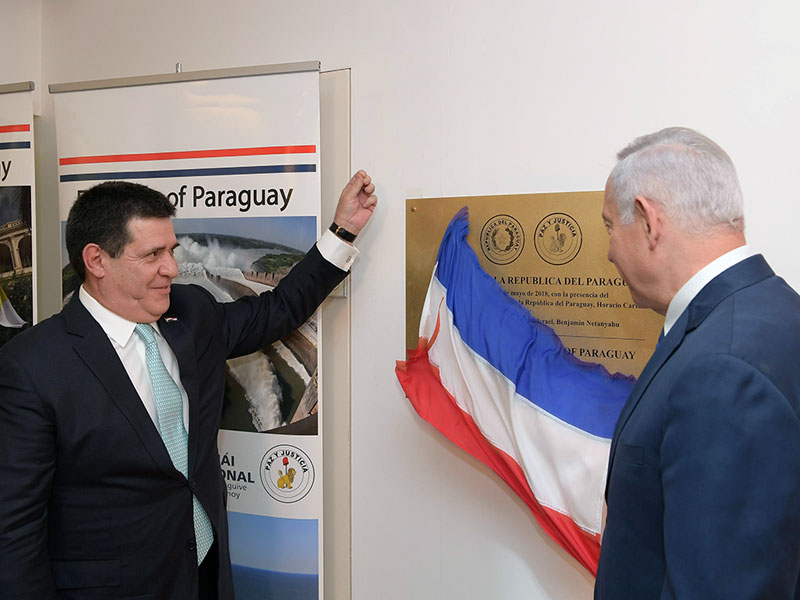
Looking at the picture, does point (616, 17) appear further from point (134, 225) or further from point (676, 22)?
point (134, 225)

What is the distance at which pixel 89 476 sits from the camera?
5.48ft

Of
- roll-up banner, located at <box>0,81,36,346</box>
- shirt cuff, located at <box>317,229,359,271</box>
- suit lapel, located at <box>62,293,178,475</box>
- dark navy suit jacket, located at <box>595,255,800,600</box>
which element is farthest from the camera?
roll-up banner, located at <box>0,81,36,346</box>

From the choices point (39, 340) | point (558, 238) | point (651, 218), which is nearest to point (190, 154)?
point (39, 340)

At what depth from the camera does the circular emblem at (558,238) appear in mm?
1936

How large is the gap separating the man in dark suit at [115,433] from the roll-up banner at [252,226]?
27 centimetres

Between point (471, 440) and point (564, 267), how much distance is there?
541mm

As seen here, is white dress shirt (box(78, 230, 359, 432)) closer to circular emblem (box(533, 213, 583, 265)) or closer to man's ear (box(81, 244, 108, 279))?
man's ear (box(81, 244, 108, 279))

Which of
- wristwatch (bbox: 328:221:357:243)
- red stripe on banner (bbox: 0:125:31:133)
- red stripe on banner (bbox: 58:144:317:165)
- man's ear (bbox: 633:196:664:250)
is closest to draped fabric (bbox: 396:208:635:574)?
wristwatch (bbox: 328:221:357:243)

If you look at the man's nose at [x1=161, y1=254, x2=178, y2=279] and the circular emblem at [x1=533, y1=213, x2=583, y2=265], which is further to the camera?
the circular emblem at [x1=533, y1=213, x2=583, y2=265]

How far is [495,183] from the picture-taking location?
6.72ft

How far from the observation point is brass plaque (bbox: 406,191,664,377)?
6.17ft

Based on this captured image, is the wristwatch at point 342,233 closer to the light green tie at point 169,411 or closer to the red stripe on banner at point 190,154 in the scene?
the red stripe on banner at point 190,154

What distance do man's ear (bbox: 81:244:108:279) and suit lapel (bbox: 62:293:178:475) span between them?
12cm

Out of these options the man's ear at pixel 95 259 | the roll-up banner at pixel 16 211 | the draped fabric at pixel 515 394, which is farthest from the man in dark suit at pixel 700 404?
the roll-up banner at pixel 16 211
